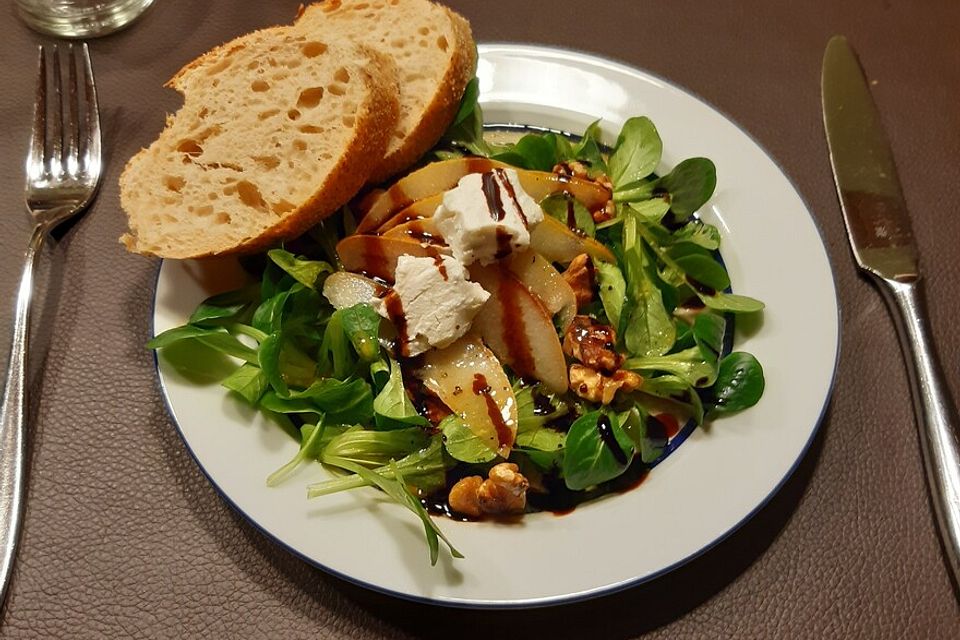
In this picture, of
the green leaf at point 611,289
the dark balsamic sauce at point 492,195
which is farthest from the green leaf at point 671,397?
the dark balsamic sauce at point 492,195

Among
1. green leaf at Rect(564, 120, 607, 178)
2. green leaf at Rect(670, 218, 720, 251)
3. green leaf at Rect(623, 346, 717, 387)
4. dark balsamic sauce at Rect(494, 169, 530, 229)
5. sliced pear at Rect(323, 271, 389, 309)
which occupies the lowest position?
green leaf at Rect(623, 346, 717, 387)

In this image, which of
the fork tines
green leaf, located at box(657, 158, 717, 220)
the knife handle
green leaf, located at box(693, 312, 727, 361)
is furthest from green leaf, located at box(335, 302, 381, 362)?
the knife handle

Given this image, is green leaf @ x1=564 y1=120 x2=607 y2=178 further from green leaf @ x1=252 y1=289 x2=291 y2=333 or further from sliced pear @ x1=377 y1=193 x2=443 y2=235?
green leaf @ x1=252 y1=289 x2=291 y2=333

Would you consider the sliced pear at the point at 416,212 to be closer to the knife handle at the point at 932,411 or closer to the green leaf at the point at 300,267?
the green leaf at the point at 300,267

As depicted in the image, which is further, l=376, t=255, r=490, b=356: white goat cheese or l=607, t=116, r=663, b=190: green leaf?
l=607, t=116, r=663, b=190: green leaf

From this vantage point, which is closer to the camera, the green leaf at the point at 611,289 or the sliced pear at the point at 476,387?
the sliced pear at the point at 476,387

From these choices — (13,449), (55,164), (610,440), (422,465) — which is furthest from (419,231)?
(55,164)

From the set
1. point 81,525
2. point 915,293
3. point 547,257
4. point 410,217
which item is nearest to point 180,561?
point 81,525
